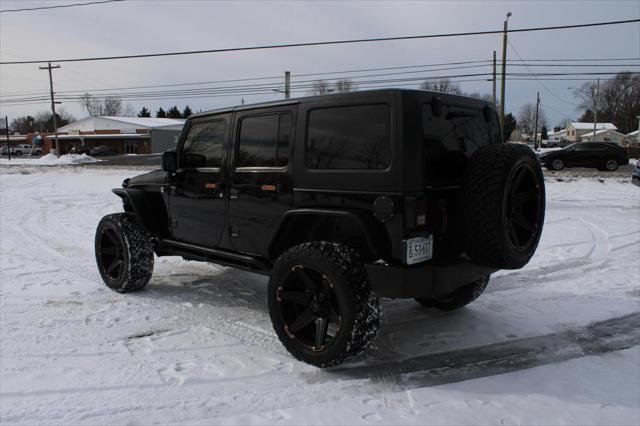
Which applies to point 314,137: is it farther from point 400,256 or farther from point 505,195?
point 505,195

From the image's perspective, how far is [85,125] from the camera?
79875 mm

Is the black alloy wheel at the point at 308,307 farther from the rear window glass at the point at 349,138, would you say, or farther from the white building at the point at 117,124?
the white building at the point at 117,124

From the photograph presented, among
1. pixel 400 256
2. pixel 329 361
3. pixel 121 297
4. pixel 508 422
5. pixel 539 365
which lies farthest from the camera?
pixel 121 297

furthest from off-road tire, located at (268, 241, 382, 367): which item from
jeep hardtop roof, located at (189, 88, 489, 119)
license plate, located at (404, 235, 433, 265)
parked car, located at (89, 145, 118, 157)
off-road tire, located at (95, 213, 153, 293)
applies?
parked car, located at (89, 145, 118, 157)

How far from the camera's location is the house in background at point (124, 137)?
236 ft

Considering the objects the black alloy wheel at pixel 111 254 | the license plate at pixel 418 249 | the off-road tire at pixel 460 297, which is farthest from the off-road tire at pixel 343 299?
the black alloy wheel at pixel 111 254

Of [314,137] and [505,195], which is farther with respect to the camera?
[314,137]

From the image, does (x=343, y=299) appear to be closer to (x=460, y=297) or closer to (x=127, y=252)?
(x=460, y=297)

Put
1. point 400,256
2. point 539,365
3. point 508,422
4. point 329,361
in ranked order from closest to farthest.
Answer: point 508,422, point 400,256, point 329,361, point 539,365

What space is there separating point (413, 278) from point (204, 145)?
272cm

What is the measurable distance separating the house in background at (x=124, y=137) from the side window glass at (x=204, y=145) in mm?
68061

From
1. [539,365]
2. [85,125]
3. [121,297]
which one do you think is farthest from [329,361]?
[85,125]

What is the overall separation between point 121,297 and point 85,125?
8456 centimetres

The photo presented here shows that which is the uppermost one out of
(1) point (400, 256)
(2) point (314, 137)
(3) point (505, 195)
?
(2) point (314, 137)
